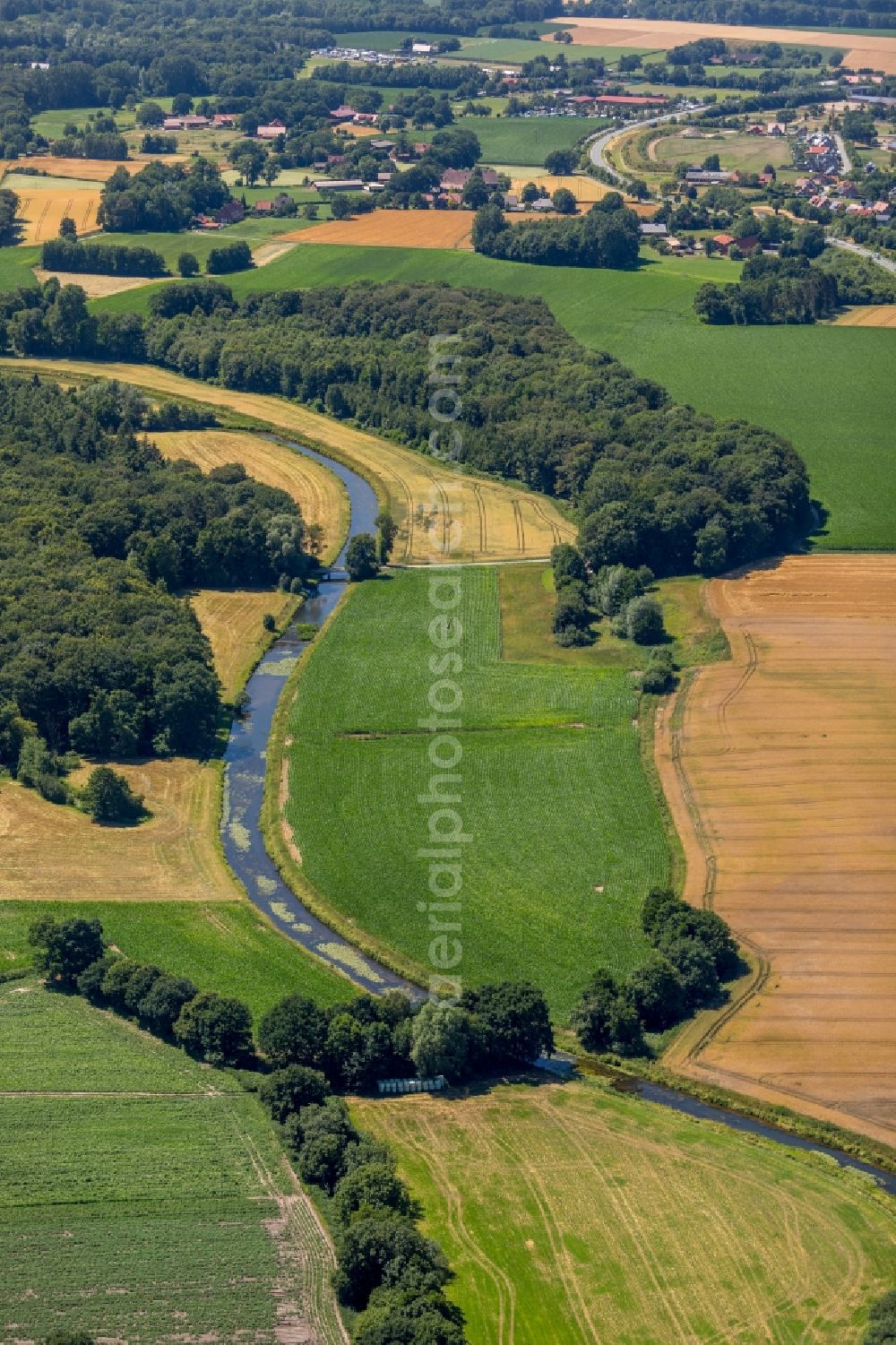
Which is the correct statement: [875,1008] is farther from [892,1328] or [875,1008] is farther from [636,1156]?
[892,1328]

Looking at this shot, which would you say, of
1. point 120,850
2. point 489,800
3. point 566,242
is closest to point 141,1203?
point 120,850

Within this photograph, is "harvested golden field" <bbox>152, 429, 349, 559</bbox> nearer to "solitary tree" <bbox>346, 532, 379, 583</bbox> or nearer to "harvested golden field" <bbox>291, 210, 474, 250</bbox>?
"solitary tree" <bbox>346, 532, 379, 583</bbox>

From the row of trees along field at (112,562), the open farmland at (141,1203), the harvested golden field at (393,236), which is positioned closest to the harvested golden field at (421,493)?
the row of trees along field at (112,562)

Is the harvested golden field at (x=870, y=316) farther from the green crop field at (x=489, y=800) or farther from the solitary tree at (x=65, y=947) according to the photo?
the solitary tree at (x=65, y=947)

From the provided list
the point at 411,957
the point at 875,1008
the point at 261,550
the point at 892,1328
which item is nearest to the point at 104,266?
the point at 261,550

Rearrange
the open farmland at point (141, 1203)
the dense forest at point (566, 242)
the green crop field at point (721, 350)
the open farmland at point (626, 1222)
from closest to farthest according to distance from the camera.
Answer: the open farmland at point (141, 1203)
the open farmland at point (626, 1222)
the green crop field at point (721, 350)
the dense forest at point (566, 242)

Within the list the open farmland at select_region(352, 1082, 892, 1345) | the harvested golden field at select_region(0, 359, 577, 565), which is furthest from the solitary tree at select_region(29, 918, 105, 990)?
the harvested golden field at select_region(0, 359, 577, 565)

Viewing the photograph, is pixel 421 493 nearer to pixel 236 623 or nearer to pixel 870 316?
pixel 236 623
